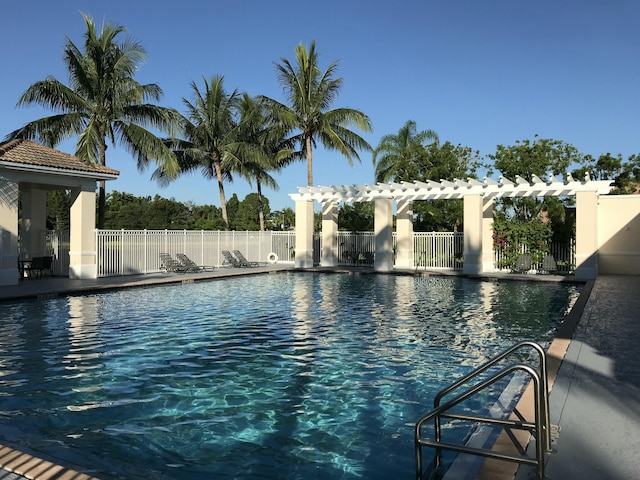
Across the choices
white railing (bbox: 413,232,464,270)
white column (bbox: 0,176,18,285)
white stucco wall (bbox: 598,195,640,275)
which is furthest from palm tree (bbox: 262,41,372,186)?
white column (bbox: 0,176,18,285)

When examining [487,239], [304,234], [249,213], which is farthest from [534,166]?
[249,213]

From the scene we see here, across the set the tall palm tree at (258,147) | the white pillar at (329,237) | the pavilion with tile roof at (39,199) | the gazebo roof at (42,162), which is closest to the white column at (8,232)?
the pavilion with tile roof at (39,199)

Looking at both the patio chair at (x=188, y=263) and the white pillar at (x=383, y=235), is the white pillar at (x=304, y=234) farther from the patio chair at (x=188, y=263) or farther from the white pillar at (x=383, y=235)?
the patio chair at (x=188, y=263)

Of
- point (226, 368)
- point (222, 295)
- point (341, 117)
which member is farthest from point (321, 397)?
point (341, 117)

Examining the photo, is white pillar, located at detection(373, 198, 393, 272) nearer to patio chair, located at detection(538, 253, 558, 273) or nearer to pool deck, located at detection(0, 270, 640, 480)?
patio chair, located at detection(538, 253, 558, 273)

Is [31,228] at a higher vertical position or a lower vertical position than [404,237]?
higher

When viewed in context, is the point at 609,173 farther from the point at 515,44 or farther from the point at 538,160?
the point at 515,44

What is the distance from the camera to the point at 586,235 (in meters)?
20.8

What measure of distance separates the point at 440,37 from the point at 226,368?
727 inches

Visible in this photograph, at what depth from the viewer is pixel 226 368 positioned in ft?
24.2

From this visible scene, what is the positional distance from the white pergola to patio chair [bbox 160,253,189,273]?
6.67 metres

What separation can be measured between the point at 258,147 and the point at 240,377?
25790mm

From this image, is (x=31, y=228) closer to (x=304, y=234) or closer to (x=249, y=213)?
(x=304, y=234)

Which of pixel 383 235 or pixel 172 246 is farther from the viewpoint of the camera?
pixel 383 235
